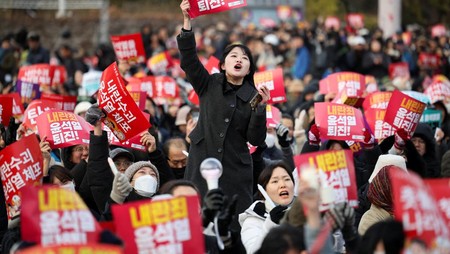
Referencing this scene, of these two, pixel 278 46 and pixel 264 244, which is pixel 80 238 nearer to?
pixel 264 244

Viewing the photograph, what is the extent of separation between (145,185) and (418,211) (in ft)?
9.12

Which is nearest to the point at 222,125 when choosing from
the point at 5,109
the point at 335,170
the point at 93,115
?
the point at 93,115

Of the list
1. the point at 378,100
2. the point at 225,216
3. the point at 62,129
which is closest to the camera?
the point at 225,216

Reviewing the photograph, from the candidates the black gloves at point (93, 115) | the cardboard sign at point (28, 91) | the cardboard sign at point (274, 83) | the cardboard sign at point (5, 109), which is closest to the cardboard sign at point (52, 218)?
the black gloves at point (93, 115)

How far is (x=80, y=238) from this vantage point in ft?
19.8

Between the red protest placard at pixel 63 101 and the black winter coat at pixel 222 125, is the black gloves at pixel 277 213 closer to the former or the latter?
the black winter coat at pixel 222 125

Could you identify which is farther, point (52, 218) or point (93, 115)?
point (93, 115)

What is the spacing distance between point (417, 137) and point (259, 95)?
346 cm

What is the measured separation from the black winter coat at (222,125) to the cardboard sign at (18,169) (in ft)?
4.40

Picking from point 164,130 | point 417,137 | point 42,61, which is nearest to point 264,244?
point 417,137

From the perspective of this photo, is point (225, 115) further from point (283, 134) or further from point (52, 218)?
point (52, 218)

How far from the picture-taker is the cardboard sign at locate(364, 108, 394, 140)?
10.5 metres

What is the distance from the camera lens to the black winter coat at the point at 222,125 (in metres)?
8.34

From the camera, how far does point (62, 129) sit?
31.6 ft
